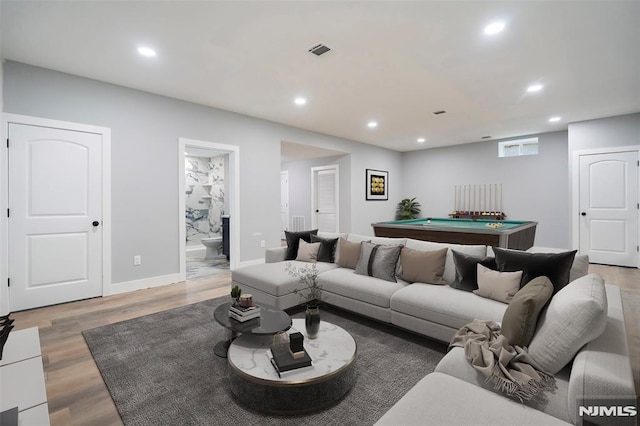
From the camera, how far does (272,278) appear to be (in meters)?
3.22

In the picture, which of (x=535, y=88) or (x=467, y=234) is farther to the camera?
(x=467, y=234)

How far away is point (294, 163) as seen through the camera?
951 centimetres

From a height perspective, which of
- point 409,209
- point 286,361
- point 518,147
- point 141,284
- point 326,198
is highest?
point 518,147

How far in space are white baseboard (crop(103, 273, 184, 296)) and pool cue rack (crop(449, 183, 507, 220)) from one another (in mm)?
6515

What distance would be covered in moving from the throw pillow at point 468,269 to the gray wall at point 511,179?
5210mm

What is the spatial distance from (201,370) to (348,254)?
6.29 feet

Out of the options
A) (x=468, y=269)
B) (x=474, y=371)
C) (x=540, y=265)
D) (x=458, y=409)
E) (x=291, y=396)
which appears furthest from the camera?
(x=468, y=269)

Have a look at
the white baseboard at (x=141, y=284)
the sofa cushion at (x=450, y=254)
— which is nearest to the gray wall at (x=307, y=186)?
the white baseboard at (x=141, y=284)

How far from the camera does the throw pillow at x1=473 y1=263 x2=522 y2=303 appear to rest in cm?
230

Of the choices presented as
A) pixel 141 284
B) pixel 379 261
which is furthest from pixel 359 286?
pixel 141 284

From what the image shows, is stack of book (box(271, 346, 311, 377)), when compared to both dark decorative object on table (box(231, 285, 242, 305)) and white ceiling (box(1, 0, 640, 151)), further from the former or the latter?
white ceiling (box(1, 0, 640, 151))

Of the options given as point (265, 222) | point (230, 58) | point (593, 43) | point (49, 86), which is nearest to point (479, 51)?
point (593, 43)

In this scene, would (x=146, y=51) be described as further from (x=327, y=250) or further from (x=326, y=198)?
Result: (x=326, y=198)

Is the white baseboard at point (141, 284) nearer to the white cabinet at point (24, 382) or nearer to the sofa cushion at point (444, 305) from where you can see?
the white cabinet at point (24, 382)
